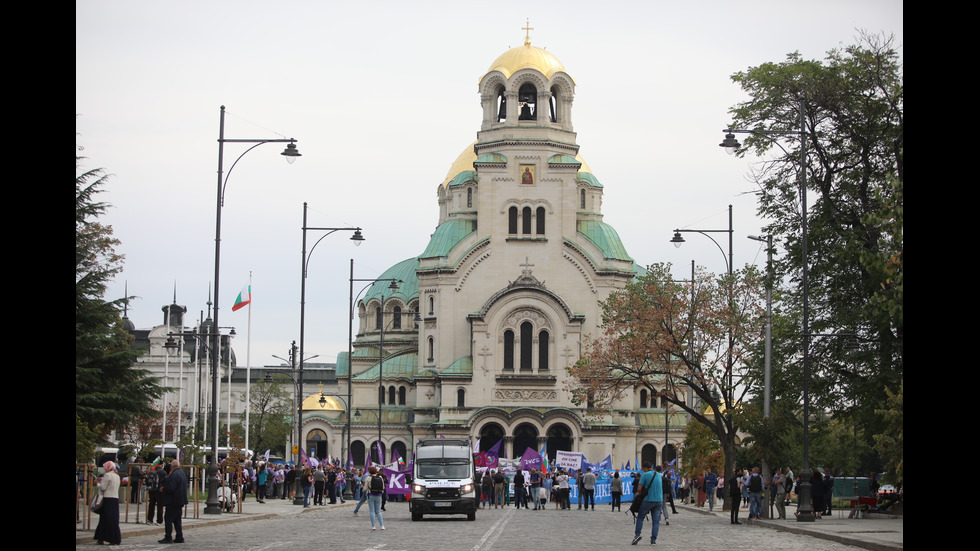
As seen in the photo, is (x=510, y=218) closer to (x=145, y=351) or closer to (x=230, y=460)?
(x=145, y=351)

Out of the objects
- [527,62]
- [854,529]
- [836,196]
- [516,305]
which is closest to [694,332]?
[836,196]

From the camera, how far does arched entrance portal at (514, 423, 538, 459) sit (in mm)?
91312

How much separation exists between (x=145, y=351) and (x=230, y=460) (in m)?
10.1

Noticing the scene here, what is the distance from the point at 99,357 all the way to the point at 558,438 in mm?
48148

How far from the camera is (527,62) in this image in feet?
321

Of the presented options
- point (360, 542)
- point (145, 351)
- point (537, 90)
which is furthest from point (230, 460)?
point (537, 90)

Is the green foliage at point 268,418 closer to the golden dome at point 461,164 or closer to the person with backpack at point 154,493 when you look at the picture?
the golden dome at point 461,164

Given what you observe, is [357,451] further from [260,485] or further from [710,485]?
[710,485]

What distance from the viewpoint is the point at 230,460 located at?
43375mm

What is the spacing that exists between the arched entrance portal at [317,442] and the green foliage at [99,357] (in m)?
57.1

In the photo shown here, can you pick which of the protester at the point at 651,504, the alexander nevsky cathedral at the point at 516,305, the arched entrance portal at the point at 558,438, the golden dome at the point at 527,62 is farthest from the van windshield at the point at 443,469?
the golden dome at the point at 527,62

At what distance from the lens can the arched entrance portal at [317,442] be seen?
107 m

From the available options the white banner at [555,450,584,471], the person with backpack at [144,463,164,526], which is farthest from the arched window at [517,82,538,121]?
the person with backpack at [144,463,164,526]

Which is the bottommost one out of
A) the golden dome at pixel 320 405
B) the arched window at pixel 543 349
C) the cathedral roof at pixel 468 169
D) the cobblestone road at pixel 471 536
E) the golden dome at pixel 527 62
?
the cobblestone road at pixel 471 536
